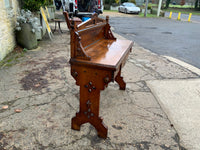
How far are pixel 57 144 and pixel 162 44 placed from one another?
6.84 metres

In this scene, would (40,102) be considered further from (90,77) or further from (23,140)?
(90,77)

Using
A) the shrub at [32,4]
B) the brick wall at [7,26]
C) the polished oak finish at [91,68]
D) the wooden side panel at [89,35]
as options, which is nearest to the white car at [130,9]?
the shrub at [32,4]

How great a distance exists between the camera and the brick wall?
181 inches

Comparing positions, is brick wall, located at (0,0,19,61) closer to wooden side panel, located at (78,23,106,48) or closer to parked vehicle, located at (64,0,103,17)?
wooden side panel, located at (78,23,106,48)

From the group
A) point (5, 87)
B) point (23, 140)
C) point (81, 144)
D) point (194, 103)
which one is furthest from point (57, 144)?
point (194, 103)

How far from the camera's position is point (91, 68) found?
1.86 meters

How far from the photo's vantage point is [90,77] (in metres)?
1.92

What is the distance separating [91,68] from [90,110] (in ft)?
1.87

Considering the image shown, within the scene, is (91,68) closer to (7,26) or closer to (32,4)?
(7,26)

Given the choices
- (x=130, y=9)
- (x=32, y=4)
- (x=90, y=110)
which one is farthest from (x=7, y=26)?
(x=130, y=9)

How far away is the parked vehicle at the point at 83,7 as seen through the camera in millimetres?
9453

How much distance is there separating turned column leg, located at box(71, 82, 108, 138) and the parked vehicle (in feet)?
26.2

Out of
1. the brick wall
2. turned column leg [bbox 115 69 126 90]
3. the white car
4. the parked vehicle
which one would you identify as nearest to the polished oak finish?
turned column leg [bbox 115 69 126 90]

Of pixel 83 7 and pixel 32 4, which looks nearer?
pixel 32 4
